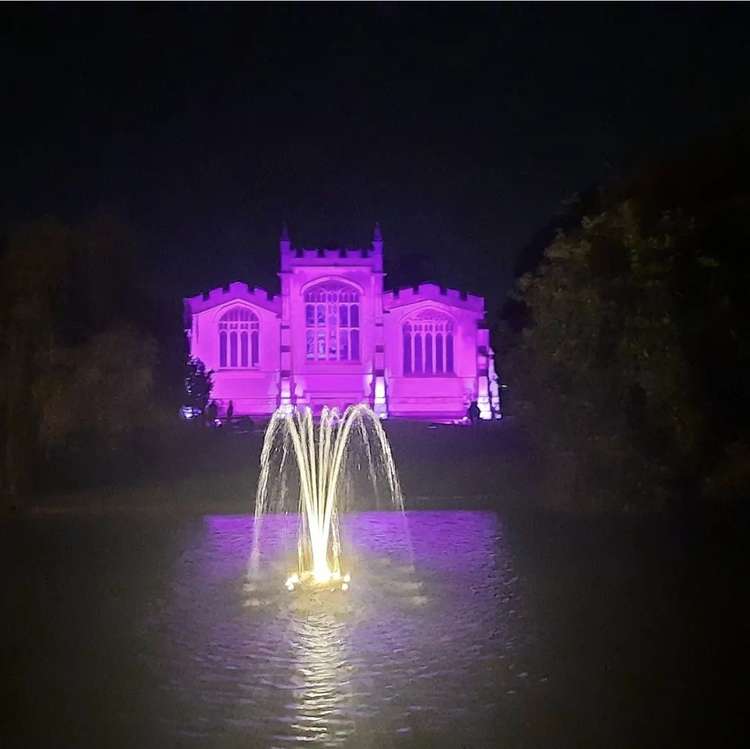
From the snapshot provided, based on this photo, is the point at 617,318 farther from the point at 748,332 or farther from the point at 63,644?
the point at 63,644

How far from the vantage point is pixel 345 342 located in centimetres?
5459

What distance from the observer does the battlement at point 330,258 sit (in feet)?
176

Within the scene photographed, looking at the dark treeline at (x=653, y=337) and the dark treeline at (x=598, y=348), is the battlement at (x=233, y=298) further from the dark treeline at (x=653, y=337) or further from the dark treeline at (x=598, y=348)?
the dark treeline at (x=653, y=337)

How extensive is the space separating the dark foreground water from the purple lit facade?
130 feet

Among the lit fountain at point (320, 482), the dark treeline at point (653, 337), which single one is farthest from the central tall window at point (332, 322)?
the dark treeline at point (653, 337)

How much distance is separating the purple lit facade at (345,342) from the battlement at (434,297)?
0.06m

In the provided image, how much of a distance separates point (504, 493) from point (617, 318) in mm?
5550

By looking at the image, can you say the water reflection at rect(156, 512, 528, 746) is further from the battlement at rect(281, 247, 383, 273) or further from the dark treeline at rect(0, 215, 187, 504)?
the battlement at rect(281, 247, 383, 273)

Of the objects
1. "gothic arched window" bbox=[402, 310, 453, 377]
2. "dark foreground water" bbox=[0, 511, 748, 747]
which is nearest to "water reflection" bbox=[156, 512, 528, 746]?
"dark foreground water" bbox=[0, 511, 748, 747]

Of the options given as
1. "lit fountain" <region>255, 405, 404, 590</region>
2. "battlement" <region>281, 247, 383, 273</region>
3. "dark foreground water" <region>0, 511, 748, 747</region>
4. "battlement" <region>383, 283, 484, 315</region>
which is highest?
"battlement" <region>281, 247, 383, 273</region>

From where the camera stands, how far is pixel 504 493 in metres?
18.5

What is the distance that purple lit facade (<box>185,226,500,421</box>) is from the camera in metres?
52.8

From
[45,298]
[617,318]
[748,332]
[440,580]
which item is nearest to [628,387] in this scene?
[617,318]

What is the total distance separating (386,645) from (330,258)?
154 ft
